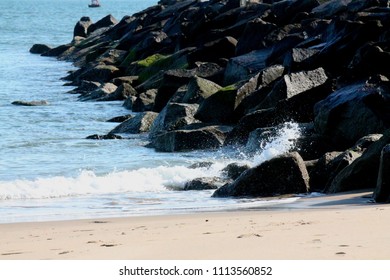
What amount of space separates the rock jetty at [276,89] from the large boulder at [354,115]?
16mm

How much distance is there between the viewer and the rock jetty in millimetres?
11602

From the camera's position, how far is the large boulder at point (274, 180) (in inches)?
451

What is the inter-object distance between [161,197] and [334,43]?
7601 millimetres

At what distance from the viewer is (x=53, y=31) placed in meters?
71.4

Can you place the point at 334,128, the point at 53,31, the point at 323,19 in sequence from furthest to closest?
1. the point at 53,31
2. the point at 323,19
3. the point at 334,128

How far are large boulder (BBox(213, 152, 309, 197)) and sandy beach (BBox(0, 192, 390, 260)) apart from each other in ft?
5.69

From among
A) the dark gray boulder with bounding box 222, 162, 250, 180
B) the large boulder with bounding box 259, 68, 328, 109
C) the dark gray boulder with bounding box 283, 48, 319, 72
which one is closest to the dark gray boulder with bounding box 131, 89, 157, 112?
the dark gray boulder with bounding box 283, 48, 319, 72

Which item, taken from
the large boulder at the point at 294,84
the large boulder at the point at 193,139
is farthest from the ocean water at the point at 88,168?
the large boulder at the point at 294,84

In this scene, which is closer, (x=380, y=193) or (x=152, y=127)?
(x=380, y=193)

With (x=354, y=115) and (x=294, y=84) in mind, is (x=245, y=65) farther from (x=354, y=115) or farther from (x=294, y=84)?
(x=354, y=115)

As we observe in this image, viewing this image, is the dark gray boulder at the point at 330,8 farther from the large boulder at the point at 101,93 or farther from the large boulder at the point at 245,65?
the large boulder at the point at 101,93

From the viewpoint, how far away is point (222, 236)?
725 centimetres

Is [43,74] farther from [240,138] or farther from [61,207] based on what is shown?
[61,207]
